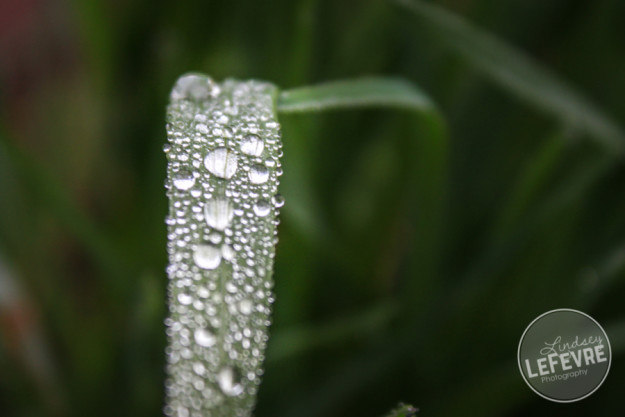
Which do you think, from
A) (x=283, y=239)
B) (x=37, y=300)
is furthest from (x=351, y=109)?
(x=37, y=300)

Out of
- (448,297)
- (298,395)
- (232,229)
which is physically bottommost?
(298,395)

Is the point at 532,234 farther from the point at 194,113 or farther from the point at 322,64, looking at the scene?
the point at 194,113

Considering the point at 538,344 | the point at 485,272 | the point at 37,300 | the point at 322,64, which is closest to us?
the point at 538,344

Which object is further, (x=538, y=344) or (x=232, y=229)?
(x=538, y=344)

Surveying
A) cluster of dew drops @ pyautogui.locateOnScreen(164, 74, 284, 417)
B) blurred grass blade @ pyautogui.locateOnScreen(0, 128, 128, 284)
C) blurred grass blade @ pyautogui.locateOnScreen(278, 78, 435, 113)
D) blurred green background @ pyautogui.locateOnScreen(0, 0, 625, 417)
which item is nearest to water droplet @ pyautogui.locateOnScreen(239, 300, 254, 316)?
cluster of dew drops @ pyautogui.locateOnScreen(164, 74, 284, 417)

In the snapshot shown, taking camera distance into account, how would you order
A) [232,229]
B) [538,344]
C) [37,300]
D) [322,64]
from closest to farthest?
[232,229] → [538,344] → [322,64] → [37,300]

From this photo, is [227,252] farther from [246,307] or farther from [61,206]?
[61,206]

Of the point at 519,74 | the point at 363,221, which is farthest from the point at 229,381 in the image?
the point at 363,221
